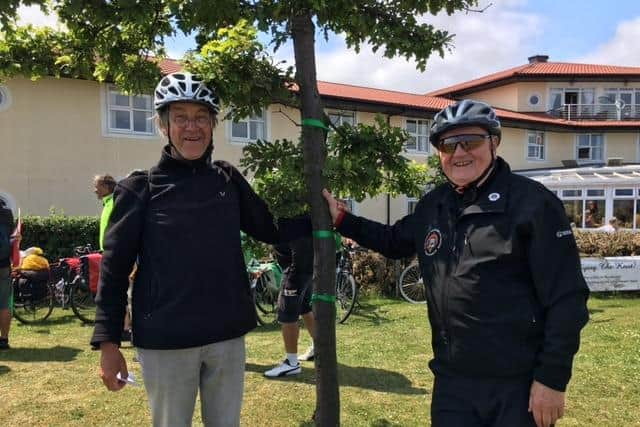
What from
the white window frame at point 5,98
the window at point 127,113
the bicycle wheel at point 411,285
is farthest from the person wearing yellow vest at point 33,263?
the window at point 127,113

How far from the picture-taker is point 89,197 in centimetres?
1491

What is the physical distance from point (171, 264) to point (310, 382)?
3315 millimetres

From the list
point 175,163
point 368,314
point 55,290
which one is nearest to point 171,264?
point 175,163

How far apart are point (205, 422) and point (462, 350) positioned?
126 centimetres

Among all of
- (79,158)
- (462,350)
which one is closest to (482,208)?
(462,350)

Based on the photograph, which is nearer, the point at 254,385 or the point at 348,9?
the point at 348,9

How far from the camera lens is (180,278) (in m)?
2.38

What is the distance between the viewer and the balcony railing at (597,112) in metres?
30.2

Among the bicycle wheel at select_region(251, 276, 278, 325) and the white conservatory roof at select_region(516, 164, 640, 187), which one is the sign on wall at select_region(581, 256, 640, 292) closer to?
the bicycle wheel at select_region(251, 276, 278, 325)

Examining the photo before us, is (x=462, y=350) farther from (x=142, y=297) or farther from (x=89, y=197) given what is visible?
(x=89, y=197)

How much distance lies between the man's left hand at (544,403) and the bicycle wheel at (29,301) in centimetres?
793

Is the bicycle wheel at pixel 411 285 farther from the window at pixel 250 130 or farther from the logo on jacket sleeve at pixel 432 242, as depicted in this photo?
the window at pixel 250 130

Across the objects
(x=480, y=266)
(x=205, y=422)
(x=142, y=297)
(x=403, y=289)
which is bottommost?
(x=403, y=289)

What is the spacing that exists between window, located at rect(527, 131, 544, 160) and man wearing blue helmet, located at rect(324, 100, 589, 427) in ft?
85.4
